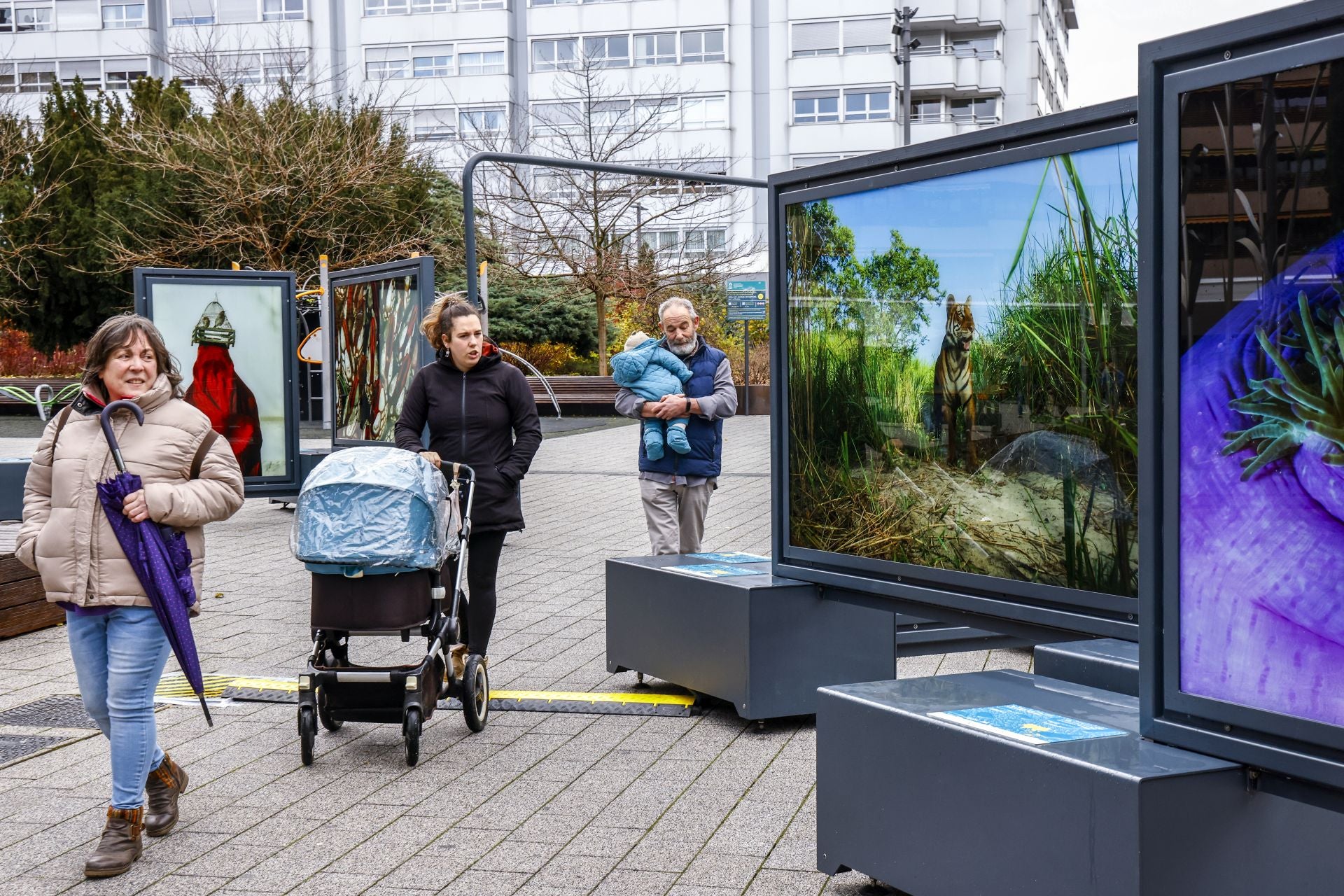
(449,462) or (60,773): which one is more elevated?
(449,462)

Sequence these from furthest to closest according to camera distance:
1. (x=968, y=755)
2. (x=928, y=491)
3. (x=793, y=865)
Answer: (x=928, y=491) → (x=793, y=865) → (x=968, y=755)

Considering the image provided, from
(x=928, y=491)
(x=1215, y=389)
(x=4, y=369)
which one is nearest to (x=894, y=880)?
(x=1215, y=389)

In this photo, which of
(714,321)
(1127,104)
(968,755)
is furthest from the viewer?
(714,321)

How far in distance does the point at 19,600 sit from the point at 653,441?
390 cm

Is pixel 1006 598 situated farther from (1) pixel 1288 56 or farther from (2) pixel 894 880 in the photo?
(1) pixel 1288 56

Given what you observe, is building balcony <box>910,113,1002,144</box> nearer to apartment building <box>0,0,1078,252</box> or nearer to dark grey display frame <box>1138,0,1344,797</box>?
apartment building <box>0,0,1078,252</box>

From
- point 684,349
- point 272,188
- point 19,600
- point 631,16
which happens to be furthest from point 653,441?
point 631,16

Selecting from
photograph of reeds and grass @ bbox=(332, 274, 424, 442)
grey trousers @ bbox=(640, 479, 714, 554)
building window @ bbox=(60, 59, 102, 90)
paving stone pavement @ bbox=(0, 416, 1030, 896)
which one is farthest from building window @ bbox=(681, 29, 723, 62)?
paving stone pavement @ bbox=(0, 416, 1030, 896)

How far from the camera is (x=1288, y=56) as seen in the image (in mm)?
3207

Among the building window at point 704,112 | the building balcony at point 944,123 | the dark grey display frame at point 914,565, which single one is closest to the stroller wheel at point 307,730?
the dark grey display frame at point 914,565

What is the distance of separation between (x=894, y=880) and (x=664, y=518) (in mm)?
4276

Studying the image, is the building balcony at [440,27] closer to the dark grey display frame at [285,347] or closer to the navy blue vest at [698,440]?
the dark grey display frame at [285,347]

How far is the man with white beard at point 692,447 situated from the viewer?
812 cm

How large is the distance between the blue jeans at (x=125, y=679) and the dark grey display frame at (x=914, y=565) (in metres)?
2.77
